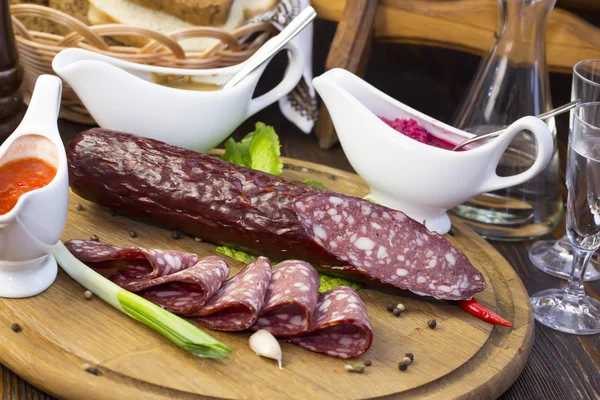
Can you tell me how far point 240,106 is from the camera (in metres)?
2.20

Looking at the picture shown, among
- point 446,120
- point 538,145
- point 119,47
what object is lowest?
point 446,120

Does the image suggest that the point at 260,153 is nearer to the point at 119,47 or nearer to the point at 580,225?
the point at 119,47

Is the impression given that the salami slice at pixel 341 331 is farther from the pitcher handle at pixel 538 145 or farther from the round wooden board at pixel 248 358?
the pitcher handle at pixel 538 145

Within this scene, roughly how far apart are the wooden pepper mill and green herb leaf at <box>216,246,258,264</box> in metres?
0.80

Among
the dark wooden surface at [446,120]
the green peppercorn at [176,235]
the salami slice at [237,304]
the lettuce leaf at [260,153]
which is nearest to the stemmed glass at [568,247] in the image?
the dark wooden surface at [446,120]

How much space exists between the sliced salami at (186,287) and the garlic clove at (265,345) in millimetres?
128

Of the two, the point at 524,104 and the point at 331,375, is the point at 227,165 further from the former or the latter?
the point at 524,104

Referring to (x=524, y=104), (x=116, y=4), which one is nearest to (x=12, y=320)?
(x=116, y=4)

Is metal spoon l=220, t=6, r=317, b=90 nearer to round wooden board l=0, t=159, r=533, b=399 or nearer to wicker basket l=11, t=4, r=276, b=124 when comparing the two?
wicker basket l=11, t=4, r=276, b=124

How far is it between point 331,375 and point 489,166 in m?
0.78

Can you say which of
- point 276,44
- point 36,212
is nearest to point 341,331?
point 36,212

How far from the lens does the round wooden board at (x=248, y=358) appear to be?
1374 millimetres

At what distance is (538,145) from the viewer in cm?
193

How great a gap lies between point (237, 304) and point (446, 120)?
1863 mm
